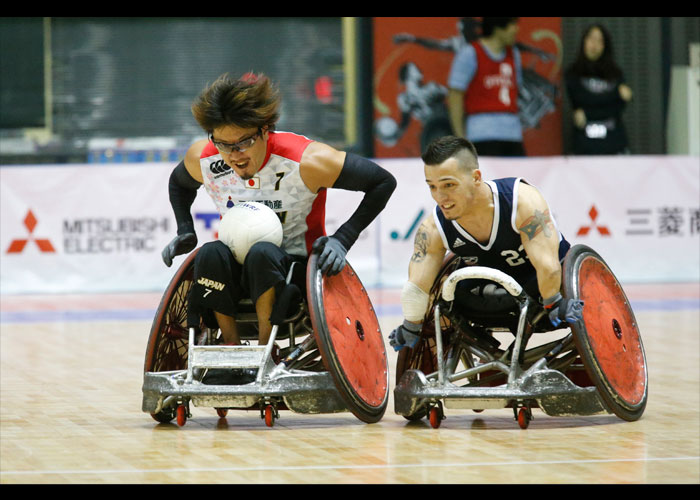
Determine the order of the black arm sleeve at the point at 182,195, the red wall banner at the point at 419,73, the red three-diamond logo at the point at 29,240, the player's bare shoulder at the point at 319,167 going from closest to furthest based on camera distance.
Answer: the player's bare shoulder at the point at 319,167 < the black arm sleeve at the point at 182,195 < the red three-diamond logo at the point at 29,240 < the red wall banner at the point at 419,73

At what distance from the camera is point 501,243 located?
6285 millimetres

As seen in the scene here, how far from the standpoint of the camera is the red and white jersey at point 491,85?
15.2 meters

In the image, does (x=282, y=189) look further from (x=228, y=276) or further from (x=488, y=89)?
(x=488, y=89)

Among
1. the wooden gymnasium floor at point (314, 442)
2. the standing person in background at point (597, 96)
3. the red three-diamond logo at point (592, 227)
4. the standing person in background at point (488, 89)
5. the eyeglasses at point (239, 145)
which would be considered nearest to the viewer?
the wooden gymnasium floor at point (314, 442)

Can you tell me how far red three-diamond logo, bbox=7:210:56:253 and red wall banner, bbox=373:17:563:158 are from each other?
191 inches

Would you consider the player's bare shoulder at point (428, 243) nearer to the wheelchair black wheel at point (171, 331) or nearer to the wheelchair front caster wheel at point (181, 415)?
the wheelchair black wheel at point (171, 331)

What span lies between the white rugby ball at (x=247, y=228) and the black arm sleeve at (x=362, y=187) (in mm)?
320

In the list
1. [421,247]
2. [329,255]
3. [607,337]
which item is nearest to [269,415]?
[329,255]

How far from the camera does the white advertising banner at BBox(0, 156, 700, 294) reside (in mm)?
13773

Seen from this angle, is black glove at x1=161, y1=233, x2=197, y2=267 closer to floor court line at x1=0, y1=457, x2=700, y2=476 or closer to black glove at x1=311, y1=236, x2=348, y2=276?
black glove at x1=311, y1=236, x2=348, y2=276

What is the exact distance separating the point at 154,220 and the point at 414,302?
25.8 ft

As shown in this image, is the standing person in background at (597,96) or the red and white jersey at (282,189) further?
the standing person in background at (597,96)

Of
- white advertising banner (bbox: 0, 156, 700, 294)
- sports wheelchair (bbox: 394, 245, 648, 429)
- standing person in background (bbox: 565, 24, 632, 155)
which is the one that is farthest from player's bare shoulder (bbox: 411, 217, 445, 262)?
standing person in background (bbox: 565, 24, 632, 155)

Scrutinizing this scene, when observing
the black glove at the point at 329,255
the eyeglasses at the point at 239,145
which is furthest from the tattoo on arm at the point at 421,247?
the eyeglasses at the point at 239,145
